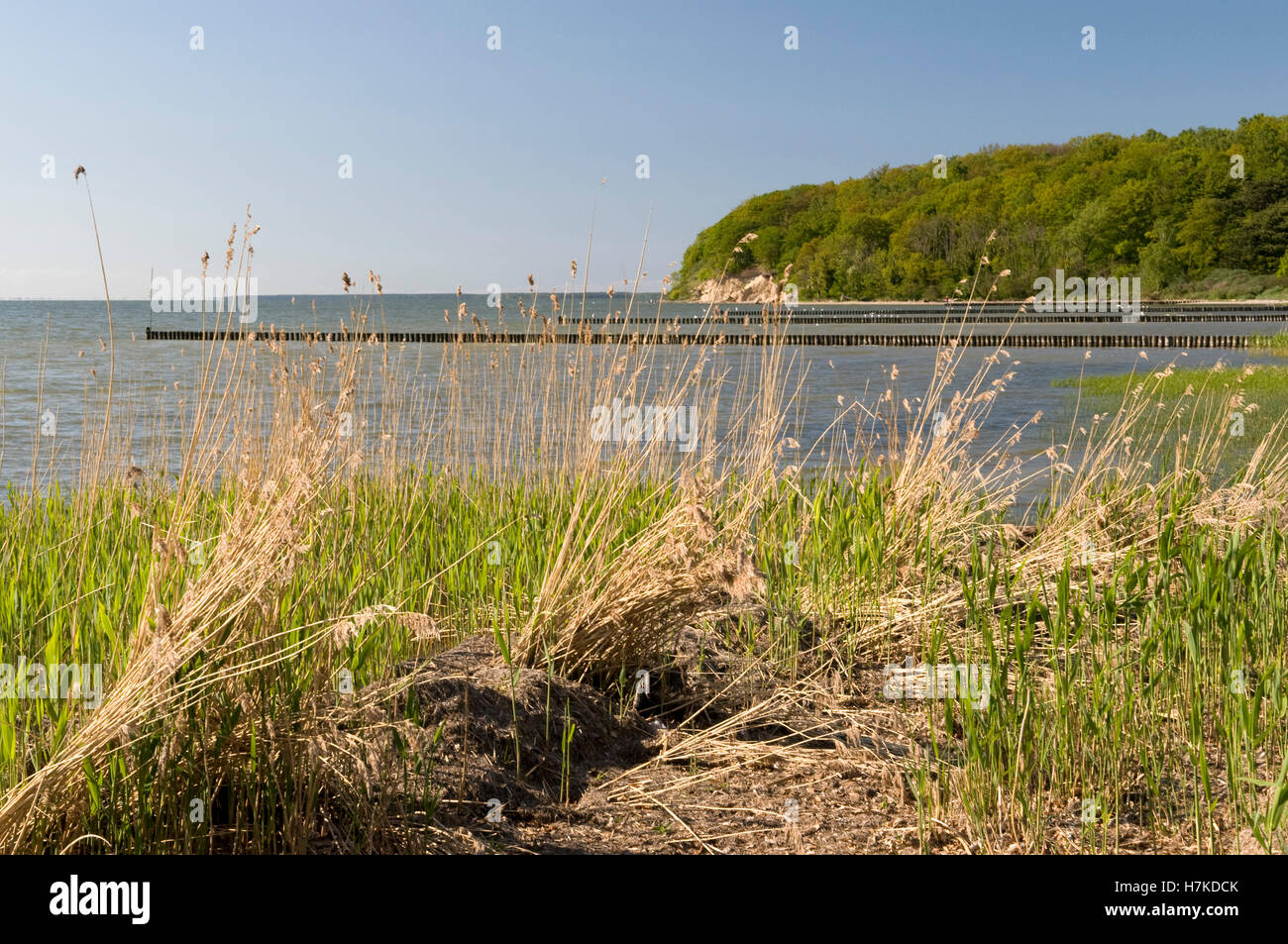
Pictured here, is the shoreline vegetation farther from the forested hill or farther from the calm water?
the forested hill

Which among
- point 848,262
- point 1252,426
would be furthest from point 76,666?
point 848,262

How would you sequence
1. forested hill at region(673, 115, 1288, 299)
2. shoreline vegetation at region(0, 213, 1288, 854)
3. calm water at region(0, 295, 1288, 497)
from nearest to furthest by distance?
shoreline vegetation at region(0, 213, 1288, 854)
calm water at region(0, 295, 1288, 497)
forested hill at region(673, 115, 1288, 299)

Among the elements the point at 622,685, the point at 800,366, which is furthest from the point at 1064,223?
the point at 622,685

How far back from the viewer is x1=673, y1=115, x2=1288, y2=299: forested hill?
65.3 metres

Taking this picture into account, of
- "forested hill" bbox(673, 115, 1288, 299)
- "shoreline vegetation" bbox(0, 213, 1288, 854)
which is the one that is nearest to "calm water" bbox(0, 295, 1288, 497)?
"shoreline vegetation" bbox(0, 213, 1288, 854)

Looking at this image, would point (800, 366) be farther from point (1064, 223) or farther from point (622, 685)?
point (1064, 223)

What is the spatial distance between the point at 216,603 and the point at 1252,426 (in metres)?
12.0

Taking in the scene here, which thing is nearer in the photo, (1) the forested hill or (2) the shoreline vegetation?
(2) the shoreline vegetation

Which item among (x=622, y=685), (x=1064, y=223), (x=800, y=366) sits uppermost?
(x=1064, y=223)

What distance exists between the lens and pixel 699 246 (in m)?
83.6

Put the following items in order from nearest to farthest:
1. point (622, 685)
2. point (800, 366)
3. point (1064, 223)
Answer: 1. point (622, 685)
2. point (800, 366)
3. point (1064, 223)

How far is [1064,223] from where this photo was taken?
73000 mm

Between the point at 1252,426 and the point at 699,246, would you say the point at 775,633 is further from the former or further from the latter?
the point at 699,246

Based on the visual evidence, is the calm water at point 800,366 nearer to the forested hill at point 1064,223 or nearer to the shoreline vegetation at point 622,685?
the shoreline vegetation at point 622,685
